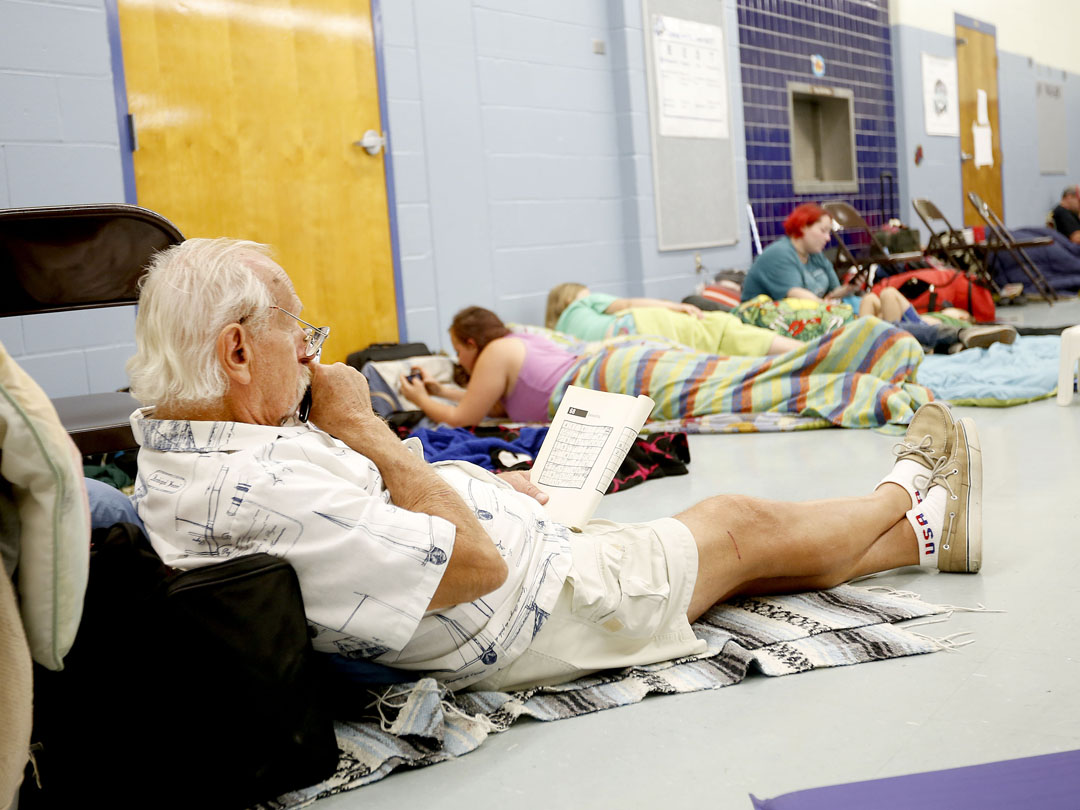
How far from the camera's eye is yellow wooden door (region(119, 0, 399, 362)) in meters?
4.44

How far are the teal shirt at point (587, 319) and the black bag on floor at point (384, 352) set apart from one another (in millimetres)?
786

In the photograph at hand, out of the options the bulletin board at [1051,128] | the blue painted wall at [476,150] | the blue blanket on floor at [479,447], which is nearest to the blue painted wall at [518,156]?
the blue painted wall at [476,150]

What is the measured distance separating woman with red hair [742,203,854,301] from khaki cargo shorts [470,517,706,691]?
464 cm

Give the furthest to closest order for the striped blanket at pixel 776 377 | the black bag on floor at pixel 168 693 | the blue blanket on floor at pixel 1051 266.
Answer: the blue blanket on floor at pixel 1051 266 < the striped blanket at pixel 776 377 < the black bag on floor at pixel 168 693

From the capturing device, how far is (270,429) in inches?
61.9

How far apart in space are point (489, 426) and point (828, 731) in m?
2.99

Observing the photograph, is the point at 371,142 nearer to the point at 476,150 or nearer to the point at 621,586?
the point at 476,150

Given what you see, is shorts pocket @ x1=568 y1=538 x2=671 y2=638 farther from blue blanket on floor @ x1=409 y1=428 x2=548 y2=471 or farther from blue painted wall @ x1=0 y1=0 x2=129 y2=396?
blue painted wall @ x1=0 y1=0 x2=129 y2=396

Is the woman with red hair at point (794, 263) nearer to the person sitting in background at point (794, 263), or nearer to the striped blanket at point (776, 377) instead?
the person sitting in background at point (794, 263)

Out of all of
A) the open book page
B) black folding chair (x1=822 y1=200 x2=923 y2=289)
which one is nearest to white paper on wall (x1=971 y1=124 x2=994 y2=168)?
black folding chair (x1=822 y1=200 x2=923 y2=289)

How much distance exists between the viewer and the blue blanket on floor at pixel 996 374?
455cm

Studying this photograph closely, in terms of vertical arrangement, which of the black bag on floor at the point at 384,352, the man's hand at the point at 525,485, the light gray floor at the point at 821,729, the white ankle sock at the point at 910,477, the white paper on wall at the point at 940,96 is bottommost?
the light gray floor at the point at 821,729

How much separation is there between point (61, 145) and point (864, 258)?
6491 millimetres

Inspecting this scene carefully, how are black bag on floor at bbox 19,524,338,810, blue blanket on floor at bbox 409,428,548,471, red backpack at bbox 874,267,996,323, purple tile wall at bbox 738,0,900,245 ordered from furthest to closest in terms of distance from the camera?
1. purple tile wall at bbox 738,0,900,245
2. red backpack at bbox 874,267,996,323
3. blue blanket on floor at bbox 409,428,548,471
4. black bag on floor at bbox 19,524,338,810
